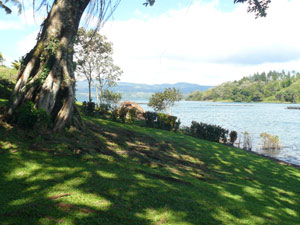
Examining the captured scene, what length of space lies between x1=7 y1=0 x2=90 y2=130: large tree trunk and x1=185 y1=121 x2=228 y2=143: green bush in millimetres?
22346

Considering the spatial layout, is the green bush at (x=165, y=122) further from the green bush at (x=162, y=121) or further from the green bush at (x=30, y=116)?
the green bush at (x=30, y=116)

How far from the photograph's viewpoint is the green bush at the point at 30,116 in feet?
29.7

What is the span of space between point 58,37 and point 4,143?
5.19 metres

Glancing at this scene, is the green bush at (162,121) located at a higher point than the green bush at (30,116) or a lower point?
lower

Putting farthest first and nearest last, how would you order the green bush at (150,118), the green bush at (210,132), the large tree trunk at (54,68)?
the green bush at (150,118) < the green bush at (210,132) < the large tree trunk at (54,68)

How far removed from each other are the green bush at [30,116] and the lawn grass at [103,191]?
0.47 meters

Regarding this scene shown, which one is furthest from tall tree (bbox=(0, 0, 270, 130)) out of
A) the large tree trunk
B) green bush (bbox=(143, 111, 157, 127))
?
green bush (bbox=(143, 111, 157, 127))

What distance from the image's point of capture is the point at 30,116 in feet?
29.6

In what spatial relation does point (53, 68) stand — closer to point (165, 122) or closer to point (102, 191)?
point (102, 191)

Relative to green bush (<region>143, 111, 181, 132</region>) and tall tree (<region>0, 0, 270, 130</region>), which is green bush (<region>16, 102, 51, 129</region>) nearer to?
tall tree (<region>0, 0, 270, 130</region>)

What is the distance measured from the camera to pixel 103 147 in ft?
34.5

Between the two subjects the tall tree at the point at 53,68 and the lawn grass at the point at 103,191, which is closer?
the lawn grass at the point at 103,191

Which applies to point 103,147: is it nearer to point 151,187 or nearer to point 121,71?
point 151,187

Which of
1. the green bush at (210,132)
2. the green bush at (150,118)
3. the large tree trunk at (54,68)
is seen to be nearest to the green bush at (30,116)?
the large tree trunk at (54,68)
